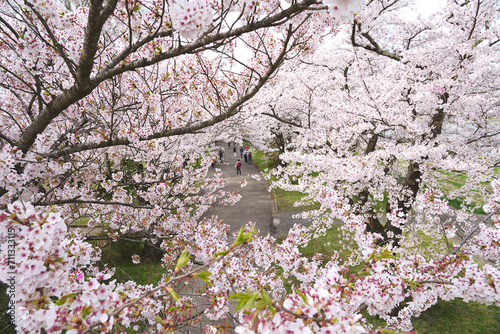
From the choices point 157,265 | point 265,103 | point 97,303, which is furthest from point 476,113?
point 157,265

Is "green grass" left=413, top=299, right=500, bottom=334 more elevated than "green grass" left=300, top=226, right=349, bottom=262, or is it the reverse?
"green grass" left=300, top=226, right=349, bottom=262

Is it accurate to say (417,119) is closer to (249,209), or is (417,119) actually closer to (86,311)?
(86,311)

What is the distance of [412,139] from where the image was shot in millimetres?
6965

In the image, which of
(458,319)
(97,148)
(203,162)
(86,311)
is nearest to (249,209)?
(203,162)

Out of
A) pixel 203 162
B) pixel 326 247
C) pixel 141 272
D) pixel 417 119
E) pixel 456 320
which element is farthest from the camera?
pixel 326 247

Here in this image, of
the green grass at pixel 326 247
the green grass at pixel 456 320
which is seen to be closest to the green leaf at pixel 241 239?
the green grass at pixel 456 320

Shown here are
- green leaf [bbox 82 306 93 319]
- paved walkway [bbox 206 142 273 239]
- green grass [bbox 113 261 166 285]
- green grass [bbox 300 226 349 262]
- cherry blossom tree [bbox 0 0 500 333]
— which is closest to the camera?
green leaf [bbox 82 306 93 319]

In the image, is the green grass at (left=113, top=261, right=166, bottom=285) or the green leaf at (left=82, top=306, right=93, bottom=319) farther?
the green grass at (left=113, top=261, right=166, bottom=285)

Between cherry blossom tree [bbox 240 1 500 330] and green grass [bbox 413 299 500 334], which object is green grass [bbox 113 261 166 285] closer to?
cherry blossom tree [bbox 240 1 500 330]

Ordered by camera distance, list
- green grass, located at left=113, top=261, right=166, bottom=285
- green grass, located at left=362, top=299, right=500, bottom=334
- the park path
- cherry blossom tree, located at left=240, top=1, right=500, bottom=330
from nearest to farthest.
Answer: cherry blossom tree, located at left=240, top=1, right=500, bottom=330 < green grass, located at left=362, top=299, right=500, bottom=334 < green grass, located at left=113, top=261, right=166, bottom=285 < the park path

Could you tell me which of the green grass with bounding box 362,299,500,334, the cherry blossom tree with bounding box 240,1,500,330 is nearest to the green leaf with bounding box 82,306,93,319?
the cherry blossom tree with bounding box 240,1,500,330

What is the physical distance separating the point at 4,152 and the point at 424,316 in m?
10.00

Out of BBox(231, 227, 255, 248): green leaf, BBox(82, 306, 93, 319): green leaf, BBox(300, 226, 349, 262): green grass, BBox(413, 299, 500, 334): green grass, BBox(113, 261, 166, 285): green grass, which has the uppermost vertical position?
BBox(231, 227, 255, 248): green leaf

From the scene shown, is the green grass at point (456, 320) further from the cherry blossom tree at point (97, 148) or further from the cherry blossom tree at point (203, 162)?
the cherry blossom tree at point (97, 148)
